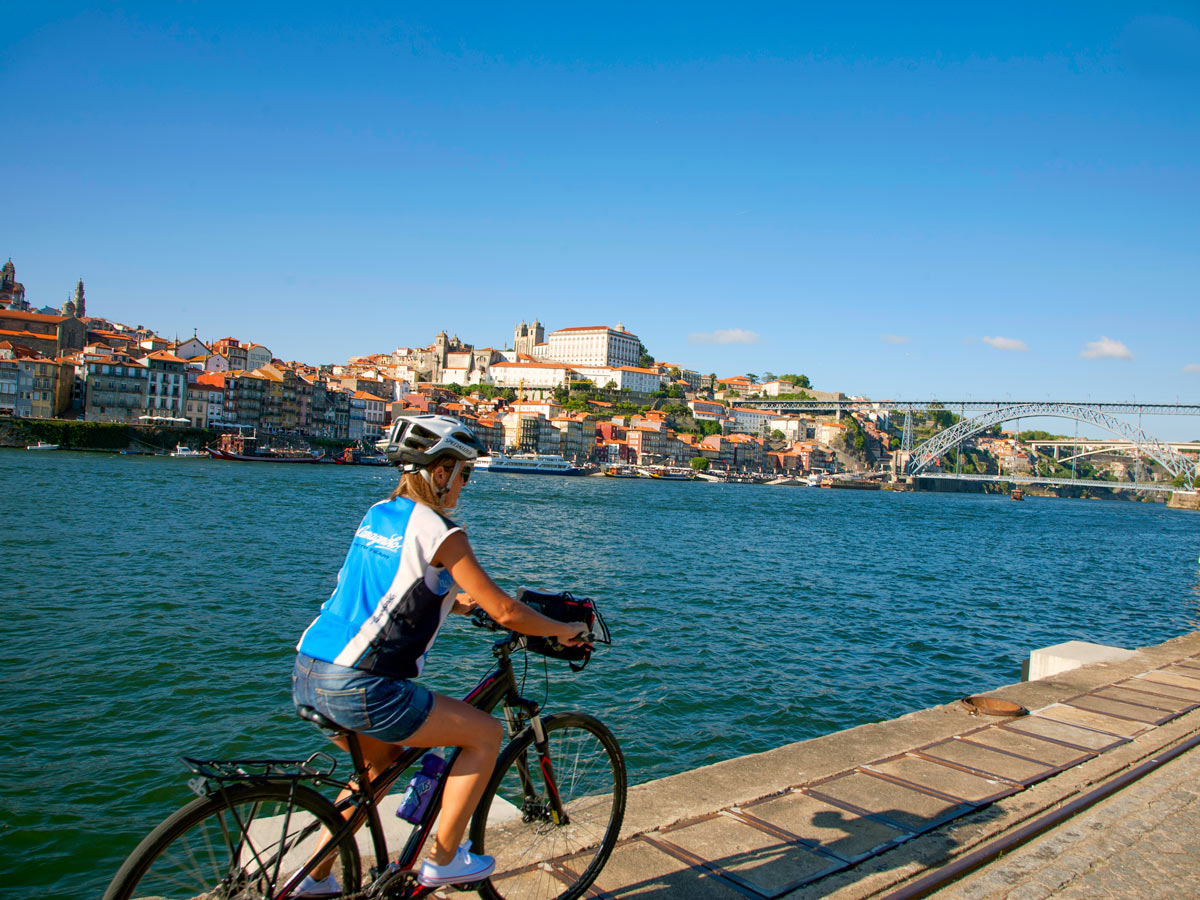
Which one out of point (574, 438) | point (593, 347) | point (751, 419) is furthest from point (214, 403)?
point (751, 419)

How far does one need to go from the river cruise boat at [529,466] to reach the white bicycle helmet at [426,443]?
99528 millimetres

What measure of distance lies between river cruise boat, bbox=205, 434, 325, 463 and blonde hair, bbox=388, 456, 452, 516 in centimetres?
8325

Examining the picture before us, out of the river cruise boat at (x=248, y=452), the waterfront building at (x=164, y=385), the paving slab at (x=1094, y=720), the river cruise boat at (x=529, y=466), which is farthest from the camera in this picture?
the river cruise boat at (x=529, y=466)

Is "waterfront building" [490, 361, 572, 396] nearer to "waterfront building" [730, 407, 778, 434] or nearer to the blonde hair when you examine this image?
"waterfront building" [730, 407, 778, 434]

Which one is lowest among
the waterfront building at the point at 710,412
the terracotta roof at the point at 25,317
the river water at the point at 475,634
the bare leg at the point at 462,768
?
the river water at the point at 475,634

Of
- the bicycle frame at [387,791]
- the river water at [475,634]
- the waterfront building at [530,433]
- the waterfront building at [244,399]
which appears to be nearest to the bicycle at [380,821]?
the bicycle frame at [387,791]

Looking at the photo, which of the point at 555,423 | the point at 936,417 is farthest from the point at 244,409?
the point at 936,417

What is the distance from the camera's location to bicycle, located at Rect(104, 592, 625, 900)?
2.11 metres

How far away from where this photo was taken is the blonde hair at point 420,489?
239 centimetres

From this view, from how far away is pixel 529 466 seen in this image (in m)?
104

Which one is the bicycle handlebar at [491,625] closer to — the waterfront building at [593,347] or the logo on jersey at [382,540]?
the logo on jersey at [382,540]

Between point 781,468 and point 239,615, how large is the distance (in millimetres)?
136756

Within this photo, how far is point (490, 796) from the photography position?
8.51ft

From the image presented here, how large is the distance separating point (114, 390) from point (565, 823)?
89503mm
